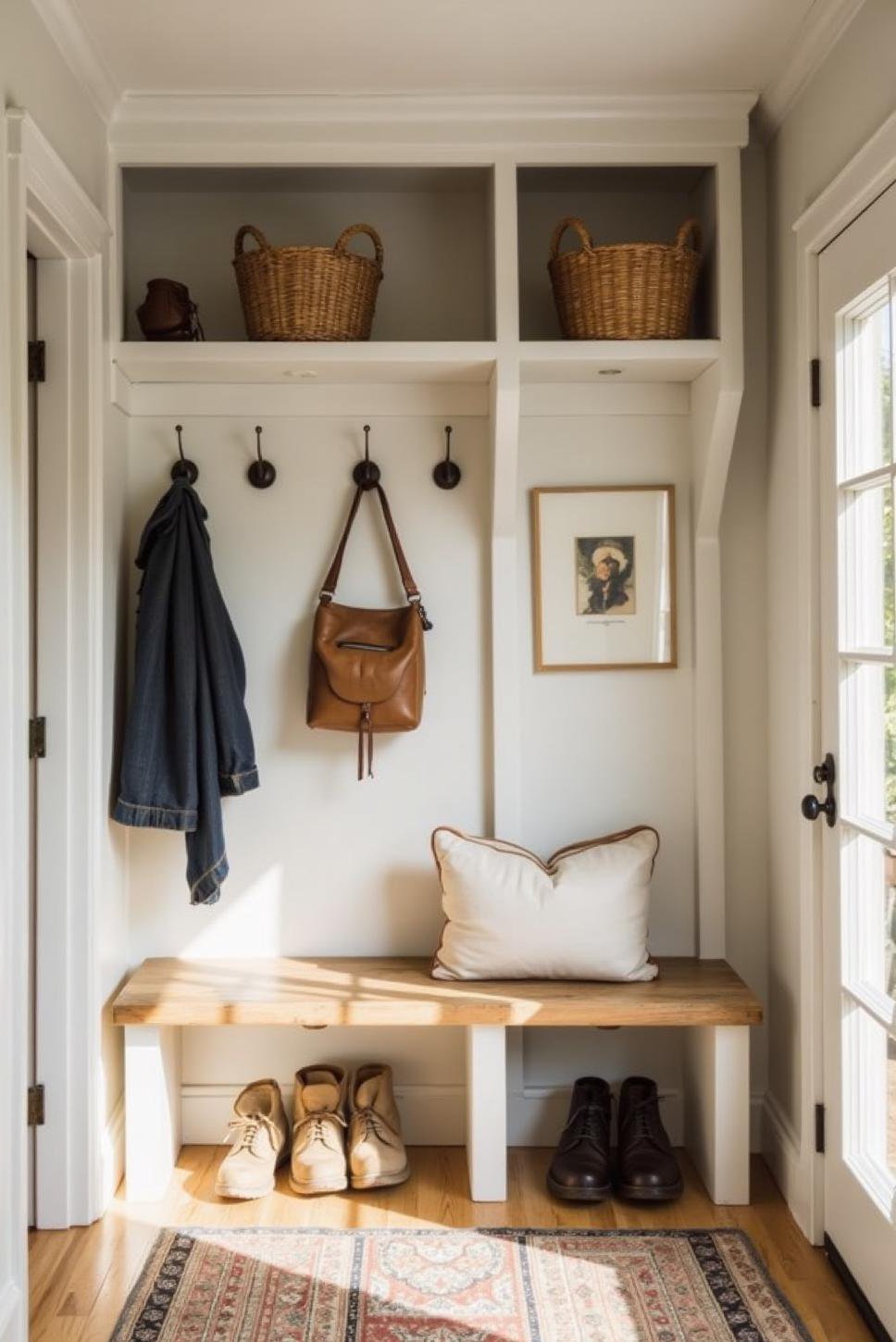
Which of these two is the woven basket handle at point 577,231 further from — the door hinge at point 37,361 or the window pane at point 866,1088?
the window pane at point 866,1088

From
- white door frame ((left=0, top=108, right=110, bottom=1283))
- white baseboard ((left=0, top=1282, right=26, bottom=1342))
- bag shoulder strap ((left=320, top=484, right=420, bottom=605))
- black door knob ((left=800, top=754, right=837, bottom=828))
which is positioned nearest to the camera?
white baseboard ((left=0, top=1282, right=26, bottom=1342))

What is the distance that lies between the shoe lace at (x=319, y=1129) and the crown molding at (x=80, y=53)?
231 cm

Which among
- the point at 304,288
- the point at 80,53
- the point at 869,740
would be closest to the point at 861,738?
the point at 869,740

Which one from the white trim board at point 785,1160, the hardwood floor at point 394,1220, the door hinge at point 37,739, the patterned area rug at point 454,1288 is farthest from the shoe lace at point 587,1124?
the door hinge at point 37,739

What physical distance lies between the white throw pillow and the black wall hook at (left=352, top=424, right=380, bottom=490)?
87cm

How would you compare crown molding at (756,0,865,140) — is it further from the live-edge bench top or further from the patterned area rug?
the patterned area rug

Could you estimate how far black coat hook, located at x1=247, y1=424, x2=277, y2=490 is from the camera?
3006mm

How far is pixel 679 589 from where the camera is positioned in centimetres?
303

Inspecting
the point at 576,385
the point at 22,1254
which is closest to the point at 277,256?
the point at 576,385

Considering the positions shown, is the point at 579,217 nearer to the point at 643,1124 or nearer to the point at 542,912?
the point at 542,912

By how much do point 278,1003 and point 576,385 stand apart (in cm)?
162

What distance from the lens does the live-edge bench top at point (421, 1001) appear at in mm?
2668

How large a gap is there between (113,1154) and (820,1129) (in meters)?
1.56

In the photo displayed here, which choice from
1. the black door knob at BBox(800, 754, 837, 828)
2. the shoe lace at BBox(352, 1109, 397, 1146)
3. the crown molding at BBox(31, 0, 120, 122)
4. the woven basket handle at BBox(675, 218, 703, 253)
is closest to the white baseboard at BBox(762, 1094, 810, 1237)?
the black door knob at BBox(800, 754, 837, 828)
